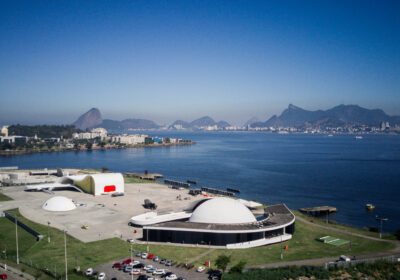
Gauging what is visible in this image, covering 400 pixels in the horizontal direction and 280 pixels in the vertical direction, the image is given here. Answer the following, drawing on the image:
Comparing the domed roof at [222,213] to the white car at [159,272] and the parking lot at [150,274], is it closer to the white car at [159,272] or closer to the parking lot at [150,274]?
the parking lot at [150,274]

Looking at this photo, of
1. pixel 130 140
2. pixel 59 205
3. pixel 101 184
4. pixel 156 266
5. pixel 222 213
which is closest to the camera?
pixel 156 266

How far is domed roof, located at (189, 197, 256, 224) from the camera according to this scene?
78.3 ft

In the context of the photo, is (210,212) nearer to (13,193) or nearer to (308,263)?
(308,263)

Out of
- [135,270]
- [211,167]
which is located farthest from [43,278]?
[211,167]

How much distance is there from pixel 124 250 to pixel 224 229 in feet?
21.0

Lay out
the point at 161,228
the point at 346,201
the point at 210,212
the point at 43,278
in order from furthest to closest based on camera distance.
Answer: the point at 346,201 < the point at 210,212 < the point at 161,228 < the point at 43,278

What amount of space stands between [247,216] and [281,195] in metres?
20.5

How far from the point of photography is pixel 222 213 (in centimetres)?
2412

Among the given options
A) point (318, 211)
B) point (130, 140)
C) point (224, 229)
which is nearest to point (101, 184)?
point (224, 229)

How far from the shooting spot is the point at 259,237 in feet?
73.9

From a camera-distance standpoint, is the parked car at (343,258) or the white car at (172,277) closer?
the white car at (172,277)

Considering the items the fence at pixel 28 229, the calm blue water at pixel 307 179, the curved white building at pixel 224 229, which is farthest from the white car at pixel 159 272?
the calm blue water at pixel 307 179

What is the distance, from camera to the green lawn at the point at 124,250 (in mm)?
19047

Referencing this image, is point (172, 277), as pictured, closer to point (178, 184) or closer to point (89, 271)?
point (89, 271)
